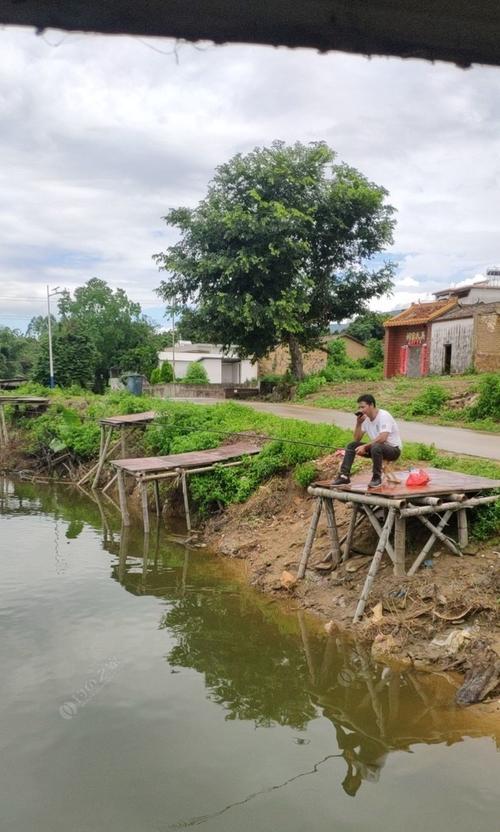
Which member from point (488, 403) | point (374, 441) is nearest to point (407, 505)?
point (374, 441)

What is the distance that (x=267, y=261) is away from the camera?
995 inches

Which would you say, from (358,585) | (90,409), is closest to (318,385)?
(90,409)

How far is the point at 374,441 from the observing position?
8203 mm

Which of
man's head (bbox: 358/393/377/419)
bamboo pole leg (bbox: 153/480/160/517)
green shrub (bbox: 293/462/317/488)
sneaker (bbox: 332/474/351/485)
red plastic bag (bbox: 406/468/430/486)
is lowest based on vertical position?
bamboo pole leg (bbox: 153/480/160/517)

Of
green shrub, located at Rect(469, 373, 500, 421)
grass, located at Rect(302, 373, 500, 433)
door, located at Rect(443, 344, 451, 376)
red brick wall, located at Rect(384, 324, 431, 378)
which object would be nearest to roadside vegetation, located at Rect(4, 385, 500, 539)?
grass, located at Rect(302, 373, 500, 433)

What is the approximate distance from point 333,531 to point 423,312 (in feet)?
83.7

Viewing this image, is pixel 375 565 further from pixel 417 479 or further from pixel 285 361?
pixel 285 361

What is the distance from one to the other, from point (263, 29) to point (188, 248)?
1048 inches

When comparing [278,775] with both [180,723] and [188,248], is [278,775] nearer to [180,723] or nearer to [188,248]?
[180,723]

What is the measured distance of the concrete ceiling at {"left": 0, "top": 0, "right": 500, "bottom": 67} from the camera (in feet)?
4.71

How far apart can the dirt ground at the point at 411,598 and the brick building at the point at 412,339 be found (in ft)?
70.6

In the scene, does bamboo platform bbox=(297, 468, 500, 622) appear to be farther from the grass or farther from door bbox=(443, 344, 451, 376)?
door bbox=(443, 344, 451, 376)

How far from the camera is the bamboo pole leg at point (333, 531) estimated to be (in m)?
8.94

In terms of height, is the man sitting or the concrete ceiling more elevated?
the concrete ceiling
